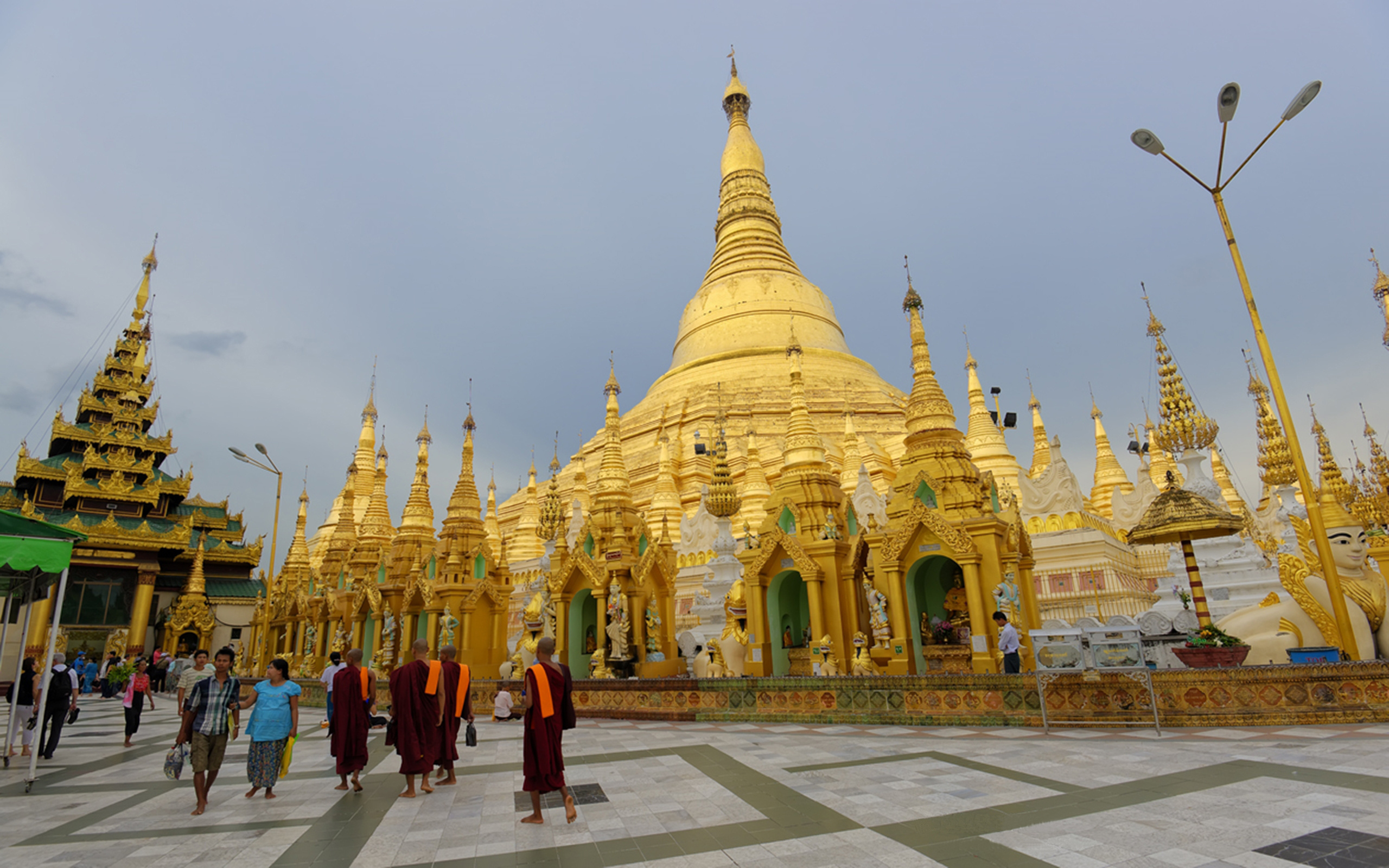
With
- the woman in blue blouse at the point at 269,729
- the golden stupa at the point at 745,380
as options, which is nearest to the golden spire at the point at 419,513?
the golden stupa at the point at 745,380

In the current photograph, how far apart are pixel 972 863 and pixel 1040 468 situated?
2519cm

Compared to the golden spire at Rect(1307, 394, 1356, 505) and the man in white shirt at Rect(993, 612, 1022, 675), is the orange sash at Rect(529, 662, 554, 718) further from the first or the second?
the golden spire at Rect(1307, 394, 1356, 505)

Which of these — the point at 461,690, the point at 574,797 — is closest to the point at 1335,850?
the point at 574,797

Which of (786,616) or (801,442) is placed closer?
(786,616)

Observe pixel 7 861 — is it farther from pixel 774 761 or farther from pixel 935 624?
pixel 935 624

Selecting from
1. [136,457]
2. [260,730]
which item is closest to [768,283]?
[136,457]

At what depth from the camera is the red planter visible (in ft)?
30.6

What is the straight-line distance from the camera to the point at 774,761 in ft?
25.0

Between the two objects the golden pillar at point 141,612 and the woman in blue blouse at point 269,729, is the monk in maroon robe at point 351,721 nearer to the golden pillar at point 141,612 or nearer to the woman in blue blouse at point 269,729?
the woman in blue blouse at point 269,729

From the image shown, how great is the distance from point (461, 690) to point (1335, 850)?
276 inches

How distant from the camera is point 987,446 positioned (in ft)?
85.7

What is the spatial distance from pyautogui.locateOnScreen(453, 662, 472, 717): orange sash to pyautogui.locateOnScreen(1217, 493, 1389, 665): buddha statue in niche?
10221 mm

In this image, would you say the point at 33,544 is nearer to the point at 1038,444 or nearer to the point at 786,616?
the point at 786,616

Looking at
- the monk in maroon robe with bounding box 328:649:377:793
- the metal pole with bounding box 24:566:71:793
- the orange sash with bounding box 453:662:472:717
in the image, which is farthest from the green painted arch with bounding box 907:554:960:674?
the metal pole with bounding box 24:566:71:793
